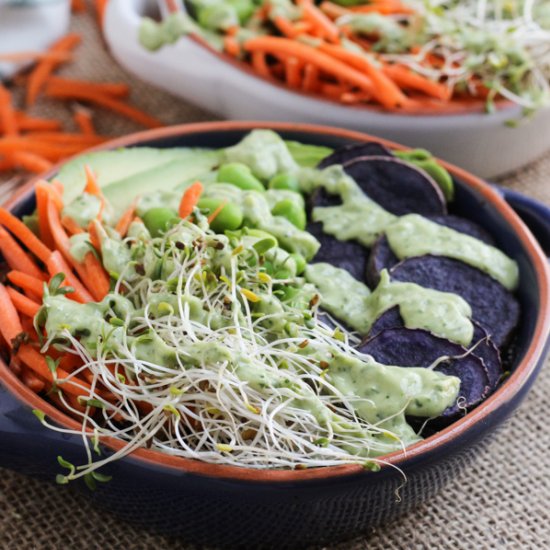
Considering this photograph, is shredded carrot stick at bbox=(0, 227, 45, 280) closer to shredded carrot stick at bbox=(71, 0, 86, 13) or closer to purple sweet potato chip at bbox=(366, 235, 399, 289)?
purple sweet potato chip at bbox=(366, 235, 399, 289)

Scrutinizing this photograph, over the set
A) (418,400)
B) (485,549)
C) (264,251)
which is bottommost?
(485,549)

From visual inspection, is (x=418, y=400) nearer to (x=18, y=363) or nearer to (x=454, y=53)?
(x=18, y=363)

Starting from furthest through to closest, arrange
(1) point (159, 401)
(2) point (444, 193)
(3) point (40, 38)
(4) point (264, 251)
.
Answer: (3) point (40, 38) < (2) point (444, 193) < (4) point (264, 251) < (1) point (159, 401)

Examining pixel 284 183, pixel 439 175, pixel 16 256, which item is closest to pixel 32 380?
pixel 16 256

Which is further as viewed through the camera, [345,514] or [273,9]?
[273,9]

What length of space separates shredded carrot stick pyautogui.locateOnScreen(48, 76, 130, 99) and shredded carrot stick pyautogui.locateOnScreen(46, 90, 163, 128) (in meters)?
0.02

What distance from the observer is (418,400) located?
1883mm

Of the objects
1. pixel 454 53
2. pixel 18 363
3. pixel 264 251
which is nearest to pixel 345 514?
pixel 264 251

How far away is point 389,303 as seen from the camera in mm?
2143

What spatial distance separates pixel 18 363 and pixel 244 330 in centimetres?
48

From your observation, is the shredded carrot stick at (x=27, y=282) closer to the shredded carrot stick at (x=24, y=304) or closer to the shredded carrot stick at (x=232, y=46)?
the shredded carrot stick at (x=24, y=304)

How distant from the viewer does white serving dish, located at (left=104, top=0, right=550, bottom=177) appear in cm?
300

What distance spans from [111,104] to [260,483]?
2212mm

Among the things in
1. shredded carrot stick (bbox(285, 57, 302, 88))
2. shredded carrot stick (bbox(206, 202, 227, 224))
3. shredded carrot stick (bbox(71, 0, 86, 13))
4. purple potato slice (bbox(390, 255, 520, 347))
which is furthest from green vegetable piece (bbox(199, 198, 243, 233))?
shredded carrot stick (bbox(71, 0, 86, 13))
